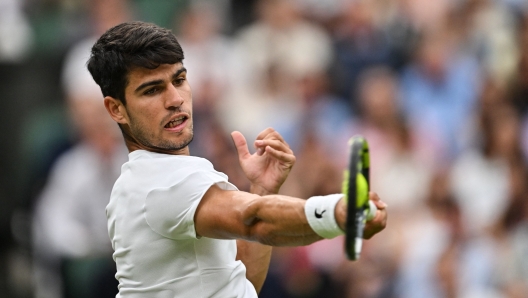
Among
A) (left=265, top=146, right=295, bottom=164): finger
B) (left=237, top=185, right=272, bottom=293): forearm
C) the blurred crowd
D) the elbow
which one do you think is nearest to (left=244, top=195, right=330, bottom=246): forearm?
the elbow

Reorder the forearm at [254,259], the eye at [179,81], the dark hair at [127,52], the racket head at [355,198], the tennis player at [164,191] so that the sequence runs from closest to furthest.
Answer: the racket head at [355,198], the tennis player at [164,191], the dark hair at [127,52], the eye at [179,81], the forearm at [254,259]

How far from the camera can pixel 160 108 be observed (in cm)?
412

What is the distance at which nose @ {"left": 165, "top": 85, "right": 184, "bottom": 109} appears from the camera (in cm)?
412

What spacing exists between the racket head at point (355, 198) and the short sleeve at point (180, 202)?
27.8 inches

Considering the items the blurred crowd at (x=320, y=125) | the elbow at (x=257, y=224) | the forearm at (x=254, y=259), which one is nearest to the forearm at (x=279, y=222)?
the elbow at (x=257, y=224)

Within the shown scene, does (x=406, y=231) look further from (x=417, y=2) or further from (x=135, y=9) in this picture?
(x=135, y=9)

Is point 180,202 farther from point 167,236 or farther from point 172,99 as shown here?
point 172,99

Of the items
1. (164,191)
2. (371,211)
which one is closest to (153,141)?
(164,191)

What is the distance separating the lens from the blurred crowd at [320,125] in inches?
332

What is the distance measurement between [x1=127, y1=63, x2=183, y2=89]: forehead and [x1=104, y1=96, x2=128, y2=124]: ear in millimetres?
134

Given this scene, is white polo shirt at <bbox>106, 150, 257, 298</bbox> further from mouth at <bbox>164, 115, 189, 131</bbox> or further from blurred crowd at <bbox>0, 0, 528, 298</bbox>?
blurred crowd at <bbox>0, 0, 528, 298</bbox>

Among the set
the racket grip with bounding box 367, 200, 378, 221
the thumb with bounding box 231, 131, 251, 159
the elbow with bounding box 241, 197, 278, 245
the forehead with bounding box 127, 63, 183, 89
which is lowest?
the elbow with bounding box 241, 197, 278, 245

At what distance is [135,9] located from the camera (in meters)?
10.9

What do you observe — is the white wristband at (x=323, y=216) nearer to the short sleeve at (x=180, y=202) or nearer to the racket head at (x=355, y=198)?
the racket head at (x=355, y=198)
